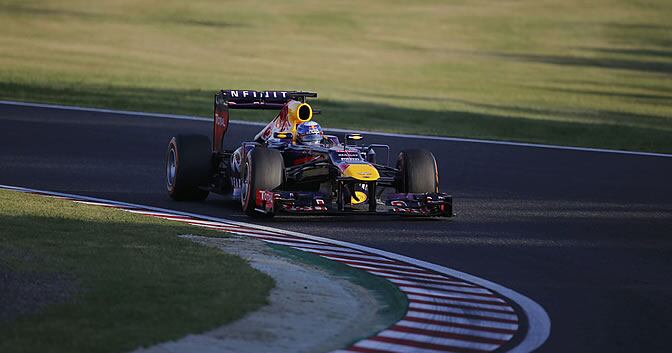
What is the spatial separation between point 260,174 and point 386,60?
38.0m

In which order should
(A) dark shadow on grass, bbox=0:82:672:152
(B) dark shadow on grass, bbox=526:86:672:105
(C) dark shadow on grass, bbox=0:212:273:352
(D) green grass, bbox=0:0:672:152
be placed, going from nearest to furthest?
(C) dark shadow on grass, bbox=0:212:273:352
(A) dark shadow on grass, bbox=0:82:672:152
(D) green grass, bbox=0:0:672:152
(B) dark shadow on grass, bbox=526:86:672:105

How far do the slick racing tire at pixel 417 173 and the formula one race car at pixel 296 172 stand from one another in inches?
0.5

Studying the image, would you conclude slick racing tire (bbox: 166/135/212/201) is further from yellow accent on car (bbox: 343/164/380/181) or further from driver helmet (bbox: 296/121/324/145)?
yellow accent on car (bbox: 343/164/380/181)

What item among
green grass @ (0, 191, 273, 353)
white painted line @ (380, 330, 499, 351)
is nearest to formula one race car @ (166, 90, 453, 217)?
green grass @ (0, 191, 273, 353)

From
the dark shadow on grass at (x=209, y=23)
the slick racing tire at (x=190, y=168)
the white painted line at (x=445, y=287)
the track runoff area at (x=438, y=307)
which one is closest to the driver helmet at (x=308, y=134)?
the slick racing tire at (x=190, y=168)

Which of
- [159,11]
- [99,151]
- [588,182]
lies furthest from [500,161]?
[159,11]

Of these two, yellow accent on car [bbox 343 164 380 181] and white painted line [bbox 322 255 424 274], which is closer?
white painted line [bbox 322 255 424 274]

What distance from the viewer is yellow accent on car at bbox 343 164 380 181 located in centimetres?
1634

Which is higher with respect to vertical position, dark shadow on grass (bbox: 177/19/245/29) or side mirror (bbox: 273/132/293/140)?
dark shadow on grass (bbox: 177/19/245/29)

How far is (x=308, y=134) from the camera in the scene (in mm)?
17797

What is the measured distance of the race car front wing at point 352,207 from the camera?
1617 centimetres

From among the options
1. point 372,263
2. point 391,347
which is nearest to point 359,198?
point 372,263

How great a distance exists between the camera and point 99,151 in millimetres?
23266

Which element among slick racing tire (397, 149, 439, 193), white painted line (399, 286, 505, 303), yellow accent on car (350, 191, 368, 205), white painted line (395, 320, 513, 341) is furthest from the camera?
slick racing tire (397, 149, 439, 193)
